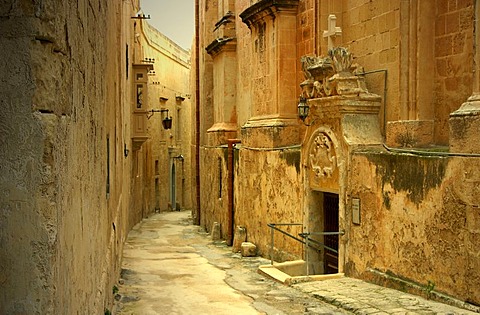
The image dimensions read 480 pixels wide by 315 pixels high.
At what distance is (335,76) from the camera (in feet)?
34.8

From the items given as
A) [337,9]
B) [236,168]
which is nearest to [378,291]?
[337,9]

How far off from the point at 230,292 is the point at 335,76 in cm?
421

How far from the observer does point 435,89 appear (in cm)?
987

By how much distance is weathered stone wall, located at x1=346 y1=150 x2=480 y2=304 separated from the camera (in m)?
7.46

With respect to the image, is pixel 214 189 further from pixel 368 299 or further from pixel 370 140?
pixel 368 299

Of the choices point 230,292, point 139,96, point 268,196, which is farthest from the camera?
point 139,96

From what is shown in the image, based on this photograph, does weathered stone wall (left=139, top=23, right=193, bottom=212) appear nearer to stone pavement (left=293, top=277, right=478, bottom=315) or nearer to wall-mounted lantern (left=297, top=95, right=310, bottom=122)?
wall-mounted lantern (left=297, top=95, right=310, bottom=122)

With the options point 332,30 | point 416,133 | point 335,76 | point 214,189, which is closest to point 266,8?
point 332,30

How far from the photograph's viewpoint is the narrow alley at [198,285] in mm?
8758

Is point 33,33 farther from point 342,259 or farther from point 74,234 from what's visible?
point 342,259

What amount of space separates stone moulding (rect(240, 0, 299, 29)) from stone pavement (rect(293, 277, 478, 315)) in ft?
23.4

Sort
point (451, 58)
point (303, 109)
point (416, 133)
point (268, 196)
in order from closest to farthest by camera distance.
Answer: point (451, 58)
point (416, 133)
point (303, 109)
point (268, 196)

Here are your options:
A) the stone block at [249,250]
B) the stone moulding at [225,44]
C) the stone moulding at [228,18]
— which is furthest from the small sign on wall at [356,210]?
the stone moulding at [228,18]

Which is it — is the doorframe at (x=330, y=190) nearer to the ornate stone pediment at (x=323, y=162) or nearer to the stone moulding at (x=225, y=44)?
the ornate stone pediment at (x=323, y=162)
